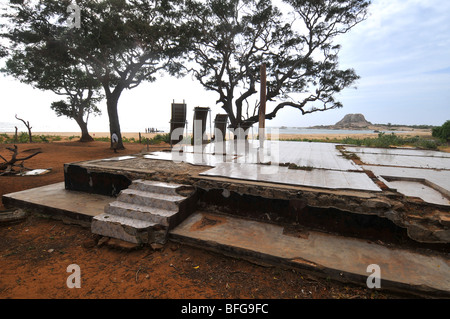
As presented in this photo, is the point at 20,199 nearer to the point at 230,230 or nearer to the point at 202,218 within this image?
the point at 202,218

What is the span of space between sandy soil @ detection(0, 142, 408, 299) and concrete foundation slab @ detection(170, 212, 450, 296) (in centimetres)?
12

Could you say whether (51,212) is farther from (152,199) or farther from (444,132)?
(444,132)

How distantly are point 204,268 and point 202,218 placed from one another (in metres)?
0.88

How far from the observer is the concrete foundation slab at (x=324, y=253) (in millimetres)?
2086

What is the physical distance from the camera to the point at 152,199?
3.19 metres

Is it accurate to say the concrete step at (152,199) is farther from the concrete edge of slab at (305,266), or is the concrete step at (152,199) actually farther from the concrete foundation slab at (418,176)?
the concrete foundation slab at (418,176)

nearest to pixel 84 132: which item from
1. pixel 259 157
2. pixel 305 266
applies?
pixel 259 157

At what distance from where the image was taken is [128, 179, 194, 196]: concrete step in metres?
3.36

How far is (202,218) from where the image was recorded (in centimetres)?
326

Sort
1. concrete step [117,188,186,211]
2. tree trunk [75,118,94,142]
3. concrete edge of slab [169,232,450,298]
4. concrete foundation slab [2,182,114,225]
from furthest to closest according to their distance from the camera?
1. tree trunk [75,118,94,142]
2. concrete foundation slab [2,182,114,225]
3. concrete step [117,188,186,211]
4. concrete edge of slab [169,232,450,298]

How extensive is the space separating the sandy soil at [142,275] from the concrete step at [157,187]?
851 mm

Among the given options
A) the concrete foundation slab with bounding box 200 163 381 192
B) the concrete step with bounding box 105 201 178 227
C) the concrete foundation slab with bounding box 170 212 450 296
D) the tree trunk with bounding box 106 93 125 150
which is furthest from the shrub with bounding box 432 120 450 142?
the tree trunk with bounding box 106 93 125 150

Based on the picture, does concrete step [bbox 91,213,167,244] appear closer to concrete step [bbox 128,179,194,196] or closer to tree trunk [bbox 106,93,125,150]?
concrete step [bbox 128,179,194,196]

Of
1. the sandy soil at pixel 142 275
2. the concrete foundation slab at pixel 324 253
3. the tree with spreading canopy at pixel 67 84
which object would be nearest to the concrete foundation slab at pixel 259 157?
the concrete foundation slab at pixel 324 253
